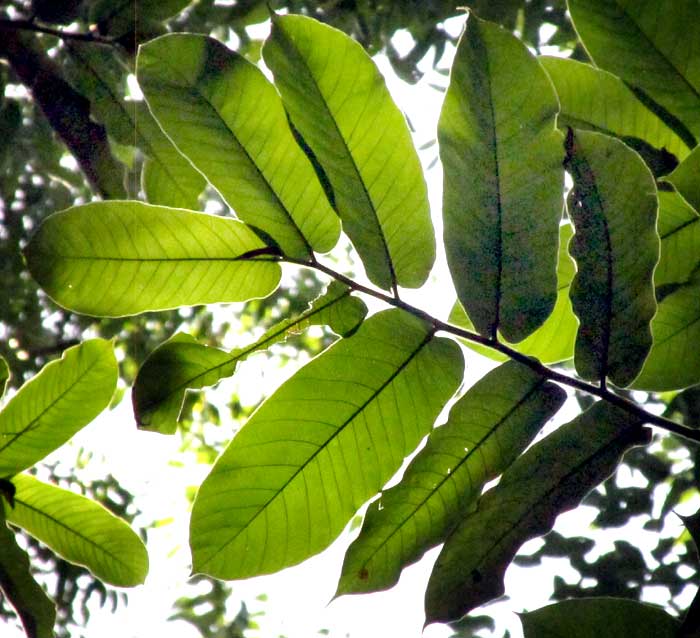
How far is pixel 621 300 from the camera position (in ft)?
2.46

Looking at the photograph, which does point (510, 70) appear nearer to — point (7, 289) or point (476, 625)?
point (476, 625)

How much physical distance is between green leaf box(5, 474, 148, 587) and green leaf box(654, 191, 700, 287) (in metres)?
0.74

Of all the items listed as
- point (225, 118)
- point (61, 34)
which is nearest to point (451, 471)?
point (225, 118)

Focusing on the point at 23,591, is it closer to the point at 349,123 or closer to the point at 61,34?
the point at 349,123

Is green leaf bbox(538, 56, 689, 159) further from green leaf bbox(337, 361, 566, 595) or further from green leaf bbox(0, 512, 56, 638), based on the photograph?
green leaf bbox(0, 512, 56, 638)

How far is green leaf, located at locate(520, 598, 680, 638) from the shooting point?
755 mm

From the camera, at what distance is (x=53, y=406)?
3.29 feet

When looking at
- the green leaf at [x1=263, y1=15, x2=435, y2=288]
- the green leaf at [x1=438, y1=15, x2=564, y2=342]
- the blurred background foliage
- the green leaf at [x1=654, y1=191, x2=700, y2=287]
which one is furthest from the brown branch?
the green leaf at [x1=654, y1=191, x2=700, y2=287]

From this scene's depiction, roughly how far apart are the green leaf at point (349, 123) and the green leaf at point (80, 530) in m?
0.54

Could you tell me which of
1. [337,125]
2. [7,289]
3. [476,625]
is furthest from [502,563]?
[7,289]

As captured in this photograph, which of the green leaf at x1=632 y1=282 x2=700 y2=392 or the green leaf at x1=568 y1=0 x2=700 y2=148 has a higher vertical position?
the green leaf at x1=568 y1=0 x2=700 y2=148

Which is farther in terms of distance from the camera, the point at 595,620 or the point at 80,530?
the point at 80,530

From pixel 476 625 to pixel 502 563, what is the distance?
1.36 meters

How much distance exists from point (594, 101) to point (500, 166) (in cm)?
27
